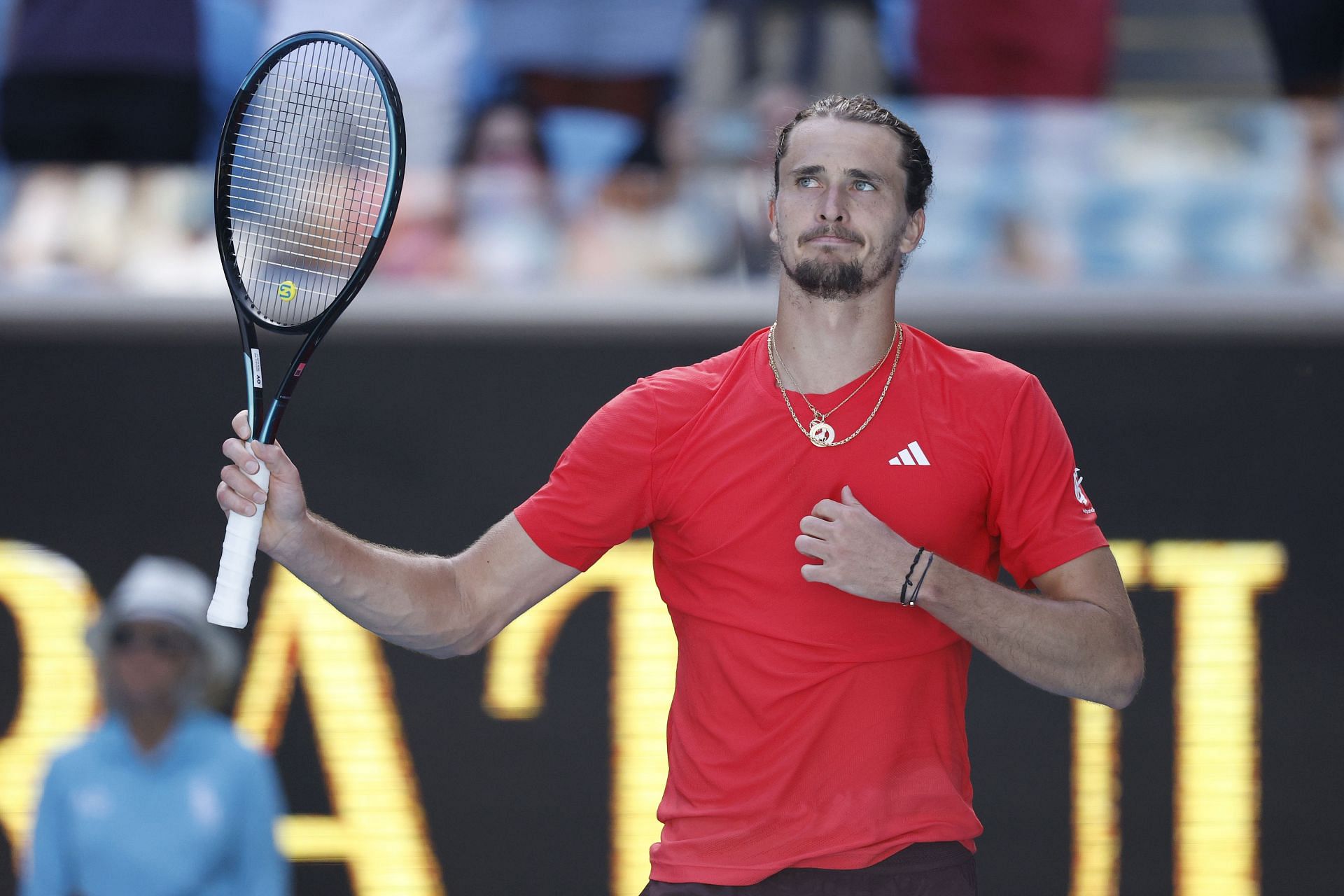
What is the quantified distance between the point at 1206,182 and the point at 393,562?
2.72 metres

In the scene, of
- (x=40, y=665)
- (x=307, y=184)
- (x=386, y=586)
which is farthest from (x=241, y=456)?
(x=40, y=665)

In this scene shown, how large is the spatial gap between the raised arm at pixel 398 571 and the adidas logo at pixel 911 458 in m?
0.52

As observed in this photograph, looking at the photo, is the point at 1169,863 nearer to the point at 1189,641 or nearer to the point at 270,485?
the point at 1189,641

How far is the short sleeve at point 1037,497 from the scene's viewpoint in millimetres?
2336

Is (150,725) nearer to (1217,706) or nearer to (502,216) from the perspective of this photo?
(502,216)

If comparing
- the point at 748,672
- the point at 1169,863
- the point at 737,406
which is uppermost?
the point at 737,406

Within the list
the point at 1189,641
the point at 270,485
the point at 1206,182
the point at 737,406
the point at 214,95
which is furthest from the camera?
the point at 214,95

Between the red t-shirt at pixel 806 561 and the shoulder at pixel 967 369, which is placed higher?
the shoulder at pixel 967 369

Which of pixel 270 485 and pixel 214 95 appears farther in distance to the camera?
pixel 214 95

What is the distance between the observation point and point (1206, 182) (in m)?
4.30

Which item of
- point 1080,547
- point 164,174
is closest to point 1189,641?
point 1080,547

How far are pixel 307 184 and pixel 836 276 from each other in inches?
66.7

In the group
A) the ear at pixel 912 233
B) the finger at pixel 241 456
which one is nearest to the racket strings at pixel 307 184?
the finger at pixel 241 456

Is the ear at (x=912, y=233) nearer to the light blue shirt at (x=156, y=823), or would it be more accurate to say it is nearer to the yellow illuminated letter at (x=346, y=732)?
the yellow illuminated letter at (x=346, y=732)
